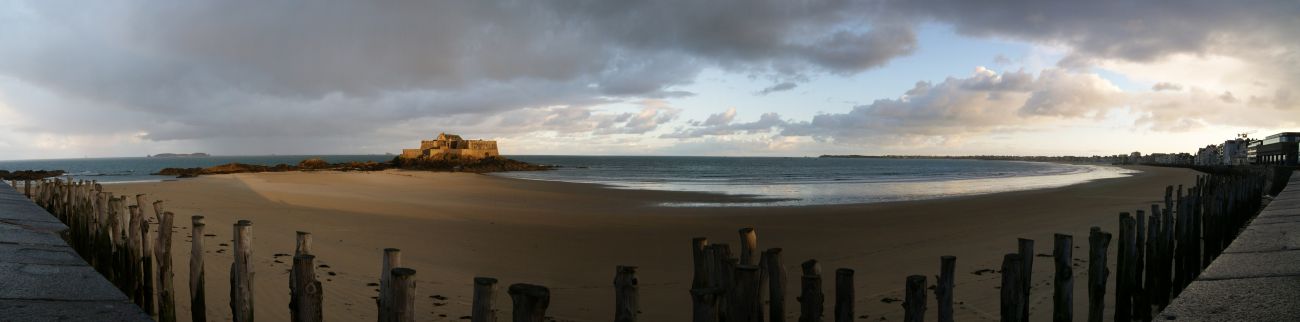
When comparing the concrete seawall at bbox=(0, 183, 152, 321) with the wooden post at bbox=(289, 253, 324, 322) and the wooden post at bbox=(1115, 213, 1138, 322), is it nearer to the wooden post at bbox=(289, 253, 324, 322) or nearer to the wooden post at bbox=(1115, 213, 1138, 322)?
the wooden post at bbox=(289, 253, 324, 322)

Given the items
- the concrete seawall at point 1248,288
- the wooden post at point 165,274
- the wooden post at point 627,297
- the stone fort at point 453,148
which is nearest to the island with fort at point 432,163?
the stone fort at point 453,148

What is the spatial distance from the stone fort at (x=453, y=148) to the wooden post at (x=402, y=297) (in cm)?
6900

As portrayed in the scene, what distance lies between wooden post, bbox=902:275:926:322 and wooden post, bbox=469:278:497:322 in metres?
2.23

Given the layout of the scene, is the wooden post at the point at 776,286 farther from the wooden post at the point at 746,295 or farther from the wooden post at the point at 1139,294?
the wooden post at the point at 1139,294

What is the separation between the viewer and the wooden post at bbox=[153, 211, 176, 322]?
6004mm

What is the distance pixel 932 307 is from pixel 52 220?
12334 millimetres

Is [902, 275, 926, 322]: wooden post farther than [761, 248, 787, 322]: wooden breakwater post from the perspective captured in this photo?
No

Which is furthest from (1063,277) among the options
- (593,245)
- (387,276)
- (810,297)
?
(593,245)

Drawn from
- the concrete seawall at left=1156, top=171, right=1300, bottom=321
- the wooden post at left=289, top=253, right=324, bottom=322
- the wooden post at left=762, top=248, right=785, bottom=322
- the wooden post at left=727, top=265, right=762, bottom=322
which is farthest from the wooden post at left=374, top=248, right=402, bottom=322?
the concrete seawall at left=1156, top=171, right=1300, bottom=321

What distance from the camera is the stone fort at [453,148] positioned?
72662 mm

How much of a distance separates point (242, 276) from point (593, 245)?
7.28 meters

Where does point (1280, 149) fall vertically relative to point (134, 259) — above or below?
above

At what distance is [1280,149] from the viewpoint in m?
58.5

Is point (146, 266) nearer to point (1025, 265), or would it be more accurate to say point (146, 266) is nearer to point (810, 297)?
point (810, 297)
